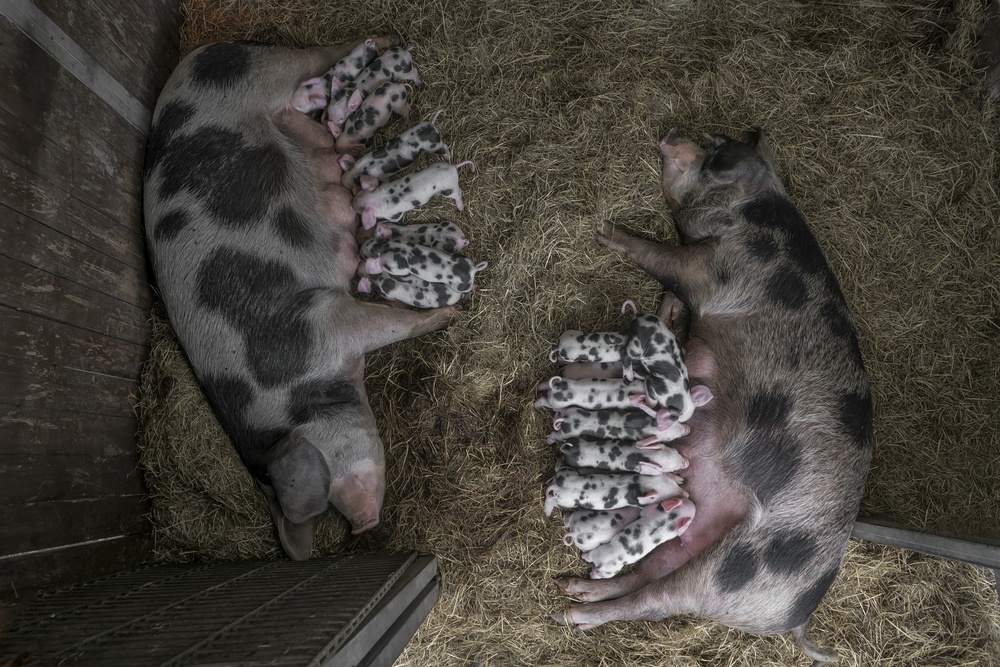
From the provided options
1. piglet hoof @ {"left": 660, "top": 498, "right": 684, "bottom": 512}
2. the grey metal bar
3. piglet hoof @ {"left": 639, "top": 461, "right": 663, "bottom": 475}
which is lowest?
the grey metal bar

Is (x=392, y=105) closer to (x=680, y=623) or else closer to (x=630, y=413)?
(x=630, y=413)

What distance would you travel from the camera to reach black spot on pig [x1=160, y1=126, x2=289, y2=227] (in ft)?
11.0

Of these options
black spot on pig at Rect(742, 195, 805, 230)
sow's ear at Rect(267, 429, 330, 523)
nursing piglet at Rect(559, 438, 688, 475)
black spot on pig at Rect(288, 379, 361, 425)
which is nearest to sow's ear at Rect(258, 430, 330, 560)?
sow's ear at Rect(267, 429, 330, 523)

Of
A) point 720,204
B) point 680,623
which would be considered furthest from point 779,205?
point 680,623

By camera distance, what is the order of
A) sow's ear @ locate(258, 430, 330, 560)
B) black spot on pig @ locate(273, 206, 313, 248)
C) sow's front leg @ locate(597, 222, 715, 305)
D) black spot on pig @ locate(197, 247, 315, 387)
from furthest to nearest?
sow's front leg @ locate(597, 222, 715, 305) < black spot on pig @ locate(273, 206, 313, 248) < black spot on pig @ locate(197, 247, 315, 387) < sow's ear @ locate(258, 430, 330, 560)

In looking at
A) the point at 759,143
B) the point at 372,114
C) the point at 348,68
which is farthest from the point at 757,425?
the point at 348,68

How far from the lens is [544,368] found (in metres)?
3.81

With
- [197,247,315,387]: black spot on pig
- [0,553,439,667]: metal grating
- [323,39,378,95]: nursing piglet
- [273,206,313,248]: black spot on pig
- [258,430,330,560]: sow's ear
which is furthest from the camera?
[323,39,378,95]: nursing piglet

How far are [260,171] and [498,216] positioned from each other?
135cm

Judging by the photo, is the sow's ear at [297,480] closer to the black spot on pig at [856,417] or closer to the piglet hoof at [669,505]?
the piglet hoof at [669,505]

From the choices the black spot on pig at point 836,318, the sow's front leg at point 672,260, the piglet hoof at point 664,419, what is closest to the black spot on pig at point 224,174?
the sow's front leg at point 672,260

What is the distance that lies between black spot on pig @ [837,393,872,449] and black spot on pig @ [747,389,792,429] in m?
0.27

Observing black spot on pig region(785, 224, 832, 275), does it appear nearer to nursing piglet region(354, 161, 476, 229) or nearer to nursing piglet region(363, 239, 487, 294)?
nursing piglet region(363, 239, 487, 294)

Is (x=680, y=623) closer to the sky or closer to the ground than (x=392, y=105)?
closer to the ground
